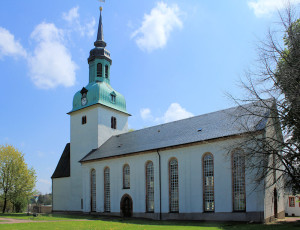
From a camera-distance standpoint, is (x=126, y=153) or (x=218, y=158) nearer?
(x=218, y=158)

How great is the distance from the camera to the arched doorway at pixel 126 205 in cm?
3030

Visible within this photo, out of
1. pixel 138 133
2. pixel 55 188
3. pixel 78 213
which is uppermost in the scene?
pixel 138 133

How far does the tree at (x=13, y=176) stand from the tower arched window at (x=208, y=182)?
3028 cm

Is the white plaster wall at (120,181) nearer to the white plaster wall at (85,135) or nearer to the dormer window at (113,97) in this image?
the white plaster wall at (85,135)

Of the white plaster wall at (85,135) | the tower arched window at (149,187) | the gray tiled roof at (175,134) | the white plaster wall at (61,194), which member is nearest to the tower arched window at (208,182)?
the gray tiled roof at (175,134)

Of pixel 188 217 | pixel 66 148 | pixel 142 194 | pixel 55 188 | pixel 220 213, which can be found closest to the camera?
pixel 220 213

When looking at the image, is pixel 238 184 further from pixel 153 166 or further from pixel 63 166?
pixel 63 166

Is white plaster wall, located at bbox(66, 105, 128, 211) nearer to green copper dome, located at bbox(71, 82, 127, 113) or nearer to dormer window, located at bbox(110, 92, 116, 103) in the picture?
green copper dome, located at bbox(71, 82, 127, 113)

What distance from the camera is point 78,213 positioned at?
36.4 m

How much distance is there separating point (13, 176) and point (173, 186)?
27.8 metres

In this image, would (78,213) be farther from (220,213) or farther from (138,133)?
(220,213)

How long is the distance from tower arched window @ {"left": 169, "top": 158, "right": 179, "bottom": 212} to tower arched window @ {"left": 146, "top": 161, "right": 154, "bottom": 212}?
7.75 ft

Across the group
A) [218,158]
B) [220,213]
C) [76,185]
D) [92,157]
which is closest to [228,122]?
[218,158]

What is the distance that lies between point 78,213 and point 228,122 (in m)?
22.0
